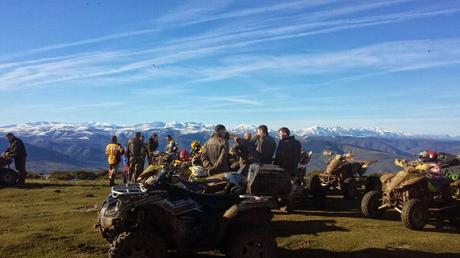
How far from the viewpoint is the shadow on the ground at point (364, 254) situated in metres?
9.36

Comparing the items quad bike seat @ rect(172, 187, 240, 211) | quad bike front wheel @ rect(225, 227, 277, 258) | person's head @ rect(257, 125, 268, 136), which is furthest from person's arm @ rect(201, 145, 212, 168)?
quad bike front wheel @ rect(225, 227, 277, 258)

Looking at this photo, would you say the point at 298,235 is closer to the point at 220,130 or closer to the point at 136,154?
the point at 220,130

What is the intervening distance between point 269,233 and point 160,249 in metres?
1.84

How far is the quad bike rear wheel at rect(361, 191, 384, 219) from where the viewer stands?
1352 cm

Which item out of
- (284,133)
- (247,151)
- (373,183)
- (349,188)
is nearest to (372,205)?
(284,133)

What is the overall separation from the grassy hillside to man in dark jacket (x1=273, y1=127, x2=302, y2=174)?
1452mm

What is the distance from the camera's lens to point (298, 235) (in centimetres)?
1091

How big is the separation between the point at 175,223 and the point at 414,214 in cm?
664

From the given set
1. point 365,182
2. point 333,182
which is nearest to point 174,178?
point 333,182

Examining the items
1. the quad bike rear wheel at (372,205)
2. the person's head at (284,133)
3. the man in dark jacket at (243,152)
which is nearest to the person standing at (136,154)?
the man in dark jacket at (243,152)

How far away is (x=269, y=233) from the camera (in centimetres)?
835

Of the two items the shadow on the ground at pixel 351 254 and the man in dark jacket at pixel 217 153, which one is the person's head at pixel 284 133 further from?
the shadow on the ground at pixel 351 254

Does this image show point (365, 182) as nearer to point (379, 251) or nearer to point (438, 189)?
point (438, 189)

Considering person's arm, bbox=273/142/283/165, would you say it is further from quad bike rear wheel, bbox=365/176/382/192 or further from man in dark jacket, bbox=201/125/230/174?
quad bike rear wheel, bbox=365/176/382/192
